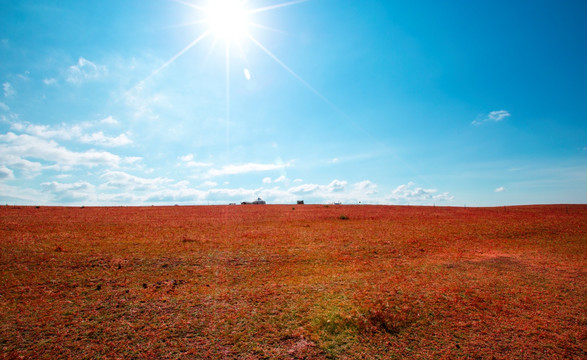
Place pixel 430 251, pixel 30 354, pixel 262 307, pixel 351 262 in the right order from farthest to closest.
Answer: pixel 430 251 < pixel 351 262 < pixel 262 307 < pixel 30 354

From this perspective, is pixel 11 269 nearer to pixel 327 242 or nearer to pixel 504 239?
pixel 327 242

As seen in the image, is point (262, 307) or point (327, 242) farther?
point (327, 242)

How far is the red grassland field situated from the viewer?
444 cm

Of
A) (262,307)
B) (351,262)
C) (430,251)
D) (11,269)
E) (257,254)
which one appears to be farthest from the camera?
(430,251)

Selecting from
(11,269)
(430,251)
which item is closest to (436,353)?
(430,251)

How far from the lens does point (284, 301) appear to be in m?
6.14

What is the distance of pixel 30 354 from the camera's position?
4.09m

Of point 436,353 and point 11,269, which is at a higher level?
point 11,269

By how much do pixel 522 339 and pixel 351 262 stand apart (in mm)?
5356

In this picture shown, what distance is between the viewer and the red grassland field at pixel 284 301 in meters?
4.44

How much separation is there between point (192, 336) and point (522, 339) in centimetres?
600

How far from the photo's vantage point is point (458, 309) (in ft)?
19.2

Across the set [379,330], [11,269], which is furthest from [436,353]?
[11,269]

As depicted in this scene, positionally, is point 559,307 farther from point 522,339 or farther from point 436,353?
point 436,353
